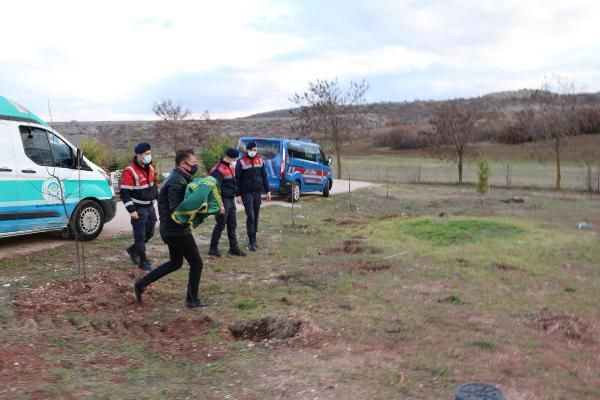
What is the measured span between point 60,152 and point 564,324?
311 inches

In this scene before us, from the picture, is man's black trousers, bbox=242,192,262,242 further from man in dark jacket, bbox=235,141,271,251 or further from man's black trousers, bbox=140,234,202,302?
man's black trousers, bbox=140,234,202,302

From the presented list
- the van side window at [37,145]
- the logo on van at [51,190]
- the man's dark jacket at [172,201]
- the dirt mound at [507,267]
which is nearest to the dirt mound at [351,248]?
the dirt mound at [507,267]

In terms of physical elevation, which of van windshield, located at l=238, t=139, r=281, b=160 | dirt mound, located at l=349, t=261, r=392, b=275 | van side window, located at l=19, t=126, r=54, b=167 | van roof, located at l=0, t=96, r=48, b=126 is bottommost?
dirt mound, located at l=349, t=261, r=392, b=275

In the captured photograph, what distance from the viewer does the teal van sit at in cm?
880

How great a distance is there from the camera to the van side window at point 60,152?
9539 mm

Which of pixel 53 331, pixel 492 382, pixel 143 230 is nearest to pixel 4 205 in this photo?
pixel 143 230

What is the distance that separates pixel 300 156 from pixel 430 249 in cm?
940

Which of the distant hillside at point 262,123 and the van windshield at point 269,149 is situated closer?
the van windshield at point 269,149

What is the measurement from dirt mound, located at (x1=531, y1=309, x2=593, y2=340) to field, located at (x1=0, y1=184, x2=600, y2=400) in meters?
0.02

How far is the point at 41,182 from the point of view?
30.0ft

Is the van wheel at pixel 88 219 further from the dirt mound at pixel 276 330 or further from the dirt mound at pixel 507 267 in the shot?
the dirt mound at pixel 507 267

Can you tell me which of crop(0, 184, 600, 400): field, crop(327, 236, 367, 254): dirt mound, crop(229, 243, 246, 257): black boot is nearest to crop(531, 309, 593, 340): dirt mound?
crop(0, 184, 600, 400): field

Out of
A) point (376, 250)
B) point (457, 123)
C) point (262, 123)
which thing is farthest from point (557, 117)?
point (262, 123)

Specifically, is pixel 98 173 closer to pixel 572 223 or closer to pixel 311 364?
pixel 311 364
